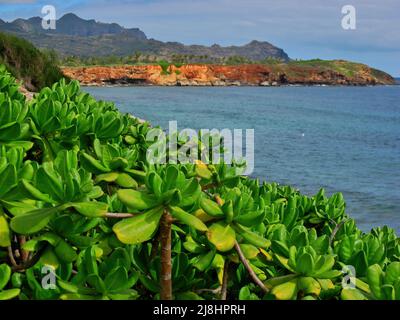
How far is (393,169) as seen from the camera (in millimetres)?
23969

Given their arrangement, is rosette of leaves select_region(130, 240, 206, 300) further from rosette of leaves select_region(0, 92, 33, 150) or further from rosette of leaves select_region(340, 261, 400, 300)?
rosette of leaves select_region(0, 92, 33, 150)

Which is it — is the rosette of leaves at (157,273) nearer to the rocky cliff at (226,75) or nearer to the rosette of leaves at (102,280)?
the rosette of leaves at (102,280)

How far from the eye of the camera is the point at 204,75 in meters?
116

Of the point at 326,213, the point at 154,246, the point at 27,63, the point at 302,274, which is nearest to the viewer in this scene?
the point at 302,274

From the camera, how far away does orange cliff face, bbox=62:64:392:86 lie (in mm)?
105250

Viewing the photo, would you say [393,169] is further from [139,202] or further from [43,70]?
[139,202]

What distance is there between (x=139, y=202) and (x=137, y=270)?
0.36 metres

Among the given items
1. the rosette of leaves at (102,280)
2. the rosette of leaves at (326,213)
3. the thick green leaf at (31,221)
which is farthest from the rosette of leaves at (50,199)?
the rosette of leaves at (326,213)

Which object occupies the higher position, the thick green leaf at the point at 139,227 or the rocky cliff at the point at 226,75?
the rocky cliff at the point at 226,75

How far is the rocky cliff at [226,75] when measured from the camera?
105688 millimetres

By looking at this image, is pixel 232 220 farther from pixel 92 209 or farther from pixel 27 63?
pixel 27 63

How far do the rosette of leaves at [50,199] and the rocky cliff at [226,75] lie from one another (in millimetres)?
97409

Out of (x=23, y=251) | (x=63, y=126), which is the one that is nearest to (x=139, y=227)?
(x=23, y=251)

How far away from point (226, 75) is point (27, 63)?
103m
